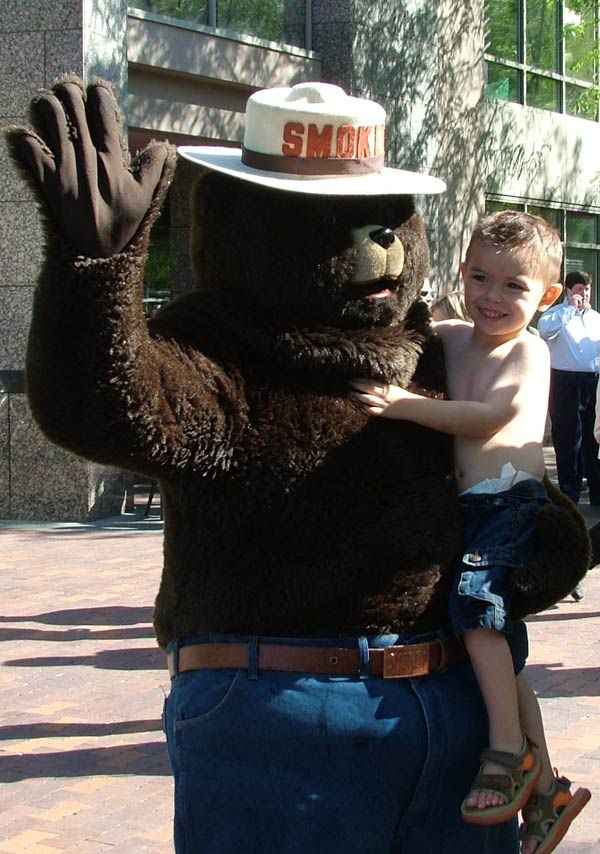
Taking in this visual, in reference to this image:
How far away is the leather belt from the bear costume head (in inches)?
1.5

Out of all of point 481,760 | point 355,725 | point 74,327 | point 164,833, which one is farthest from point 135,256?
point 164,833

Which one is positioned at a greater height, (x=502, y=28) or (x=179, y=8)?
(x=502, y=28)

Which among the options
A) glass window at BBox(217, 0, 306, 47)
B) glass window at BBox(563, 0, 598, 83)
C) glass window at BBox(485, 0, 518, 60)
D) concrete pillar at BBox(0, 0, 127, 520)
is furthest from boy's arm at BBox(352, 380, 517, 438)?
glass window at BBox(563, 0, 598, 83)

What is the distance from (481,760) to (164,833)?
228cm

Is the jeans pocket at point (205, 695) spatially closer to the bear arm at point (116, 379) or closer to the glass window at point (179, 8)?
the bear arm at point (116, 379)

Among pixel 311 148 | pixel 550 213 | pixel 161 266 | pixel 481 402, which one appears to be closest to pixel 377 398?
pixel 481 402

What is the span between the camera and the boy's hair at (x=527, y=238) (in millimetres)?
2439

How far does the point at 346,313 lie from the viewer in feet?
7.37

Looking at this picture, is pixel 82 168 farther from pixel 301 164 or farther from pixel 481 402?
pixel 481 402

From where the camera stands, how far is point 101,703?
5.69m

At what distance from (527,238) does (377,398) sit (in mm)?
483

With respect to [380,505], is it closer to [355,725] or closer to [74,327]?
[355,725]

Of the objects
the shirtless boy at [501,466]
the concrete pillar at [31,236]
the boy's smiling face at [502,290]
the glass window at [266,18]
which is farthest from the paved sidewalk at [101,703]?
the glass window at [266,18]

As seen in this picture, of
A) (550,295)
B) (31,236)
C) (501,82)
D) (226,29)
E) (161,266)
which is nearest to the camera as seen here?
(550,295)
